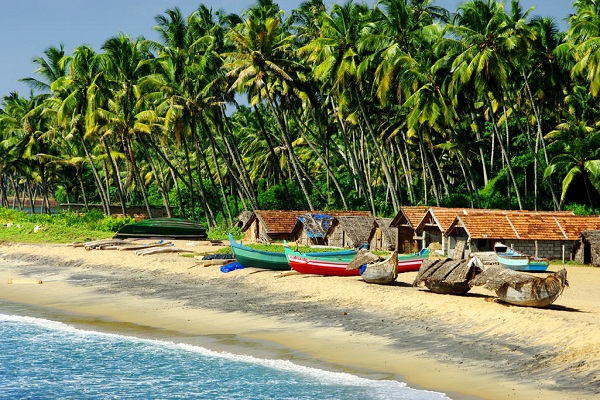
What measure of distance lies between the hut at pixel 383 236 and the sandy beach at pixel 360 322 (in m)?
9.52

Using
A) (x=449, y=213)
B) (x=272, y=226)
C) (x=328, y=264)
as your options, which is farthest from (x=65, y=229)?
(x=328, y=264)

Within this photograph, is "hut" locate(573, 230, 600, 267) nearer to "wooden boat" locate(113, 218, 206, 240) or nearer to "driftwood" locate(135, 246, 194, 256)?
"driftwood" locate(135, 246, 194, 256)

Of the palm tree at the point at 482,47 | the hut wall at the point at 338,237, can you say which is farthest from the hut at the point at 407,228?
the palm tree at the point at 482,47

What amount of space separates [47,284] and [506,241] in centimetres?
2006

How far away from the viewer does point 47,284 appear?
3244 centimetres

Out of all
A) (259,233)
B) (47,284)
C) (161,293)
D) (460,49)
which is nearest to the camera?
(161,293)

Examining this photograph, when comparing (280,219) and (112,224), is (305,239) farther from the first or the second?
(112,224)

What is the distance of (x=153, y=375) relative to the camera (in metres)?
18.4

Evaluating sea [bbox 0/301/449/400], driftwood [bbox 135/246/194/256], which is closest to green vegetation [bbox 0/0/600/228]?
driftwood [bbox 135/246/194/256]

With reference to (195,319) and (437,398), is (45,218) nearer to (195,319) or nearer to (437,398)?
(195,319)

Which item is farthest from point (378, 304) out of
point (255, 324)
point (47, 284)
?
point (47, 284)

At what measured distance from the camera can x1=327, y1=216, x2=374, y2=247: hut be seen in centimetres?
4128

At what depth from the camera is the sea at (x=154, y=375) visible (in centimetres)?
1630

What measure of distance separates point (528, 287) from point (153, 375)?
9910mm
